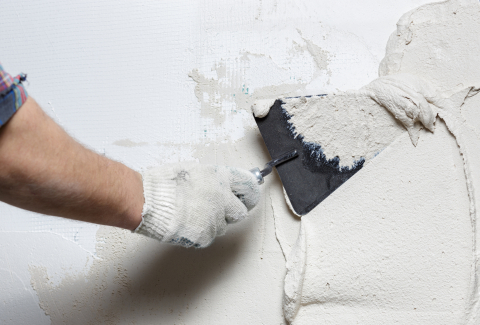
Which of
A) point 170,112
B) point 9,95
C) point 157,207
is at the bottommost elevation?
point 157,207

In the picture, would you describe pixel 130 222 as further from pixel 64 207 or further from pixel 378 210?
pixel 378 210

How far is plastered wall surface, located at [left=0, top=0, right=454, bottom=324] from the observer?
1.39 meters

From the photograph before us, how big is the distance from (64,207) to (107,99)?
2.71 ft

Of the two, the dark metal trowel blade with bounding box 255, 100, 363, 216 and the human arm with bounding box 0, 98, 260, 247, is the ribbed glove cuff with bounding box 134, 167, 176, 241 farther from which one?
the dark metal trowel blade with bounding box 255, 100, 363, 216

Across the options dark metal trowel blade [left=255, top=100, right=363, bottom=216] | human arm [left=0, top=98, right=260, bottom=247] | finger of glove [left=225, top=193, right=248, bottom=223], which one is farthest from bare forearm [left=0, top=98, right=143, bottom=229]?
dark metal trowel blade [left=255, top=100, right=363, bottom=216]

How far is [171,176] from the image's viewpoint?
1.13 metres

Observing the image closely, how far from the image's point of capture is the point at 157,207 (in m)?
1.07

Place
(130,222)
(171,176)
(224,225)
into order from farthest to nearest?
1. (224,225)
2. (171,176)
3. (130,222)

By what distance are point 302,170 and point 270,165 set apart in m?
0.13

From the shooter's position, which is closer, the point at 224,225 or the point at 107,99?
the point at 224,225

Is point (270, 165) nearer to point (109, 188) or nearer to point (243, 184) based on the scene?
point (243, 184)

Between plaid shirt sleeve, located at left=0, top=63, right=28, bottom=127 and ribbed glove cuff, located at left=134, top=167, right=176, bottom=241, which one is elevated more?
plaid shirt sleeve, located at left=0, top=63, right=28, bottom=127

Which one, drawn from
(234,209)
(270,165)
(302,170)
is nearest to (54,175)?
(234,209)

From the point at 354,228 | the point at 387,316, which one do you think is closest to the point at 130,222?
the point at 354,228
